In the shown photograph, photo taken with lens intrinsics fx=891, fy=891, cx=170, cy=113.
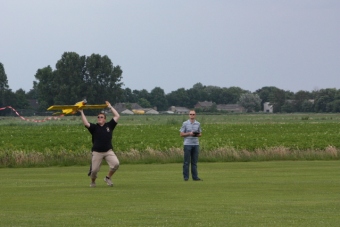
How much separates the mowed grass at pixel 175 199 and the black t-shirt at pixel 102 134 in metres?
1.02

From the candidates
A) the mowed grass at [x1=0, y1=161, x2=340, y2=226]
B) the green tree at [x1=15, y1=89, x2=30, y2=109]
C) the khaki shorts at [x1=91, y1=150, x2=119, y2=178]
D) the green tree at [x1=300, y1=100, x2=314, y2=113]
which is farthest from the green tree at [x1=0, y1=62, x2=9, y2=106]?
the khaki shorts at [x1=91, y1=150, x2=119, y2=178]

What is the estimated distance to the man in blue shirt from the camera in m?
23.5

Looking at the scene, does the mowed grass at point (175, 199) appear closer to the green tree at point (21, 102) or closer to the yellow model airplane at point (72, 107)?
the yellow model airplane at point (72, 107)

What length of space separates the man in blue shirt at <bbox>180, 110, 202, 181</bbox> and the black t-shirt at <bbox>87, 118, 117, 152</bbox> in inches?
105

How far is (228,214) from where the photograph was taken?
1534 cm

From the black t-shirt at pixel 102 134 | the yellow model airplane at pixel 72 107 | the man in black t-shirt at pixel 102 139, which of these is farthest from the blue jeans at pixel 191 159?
the yellow model airplane at pixel 72 107

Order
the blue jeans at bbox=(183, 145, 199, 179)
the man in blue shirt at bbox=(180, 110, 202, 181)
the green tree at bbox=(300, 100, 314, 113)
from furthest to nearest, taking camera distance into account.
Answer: the green tree at bbox=(300, 100, 314, 113) < the blue jeans at bbox=(183, 145, 199, 179) < the man in blue shirt at bbox=(180, 110, 202, 181)

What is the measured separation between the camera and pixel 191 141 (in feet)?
78.2

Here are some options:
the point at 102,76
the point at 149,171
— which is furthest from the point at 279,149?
the point at 102,76

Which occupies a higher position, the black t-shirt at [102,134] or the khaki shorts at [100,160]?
the black t-shirt at [102,134]

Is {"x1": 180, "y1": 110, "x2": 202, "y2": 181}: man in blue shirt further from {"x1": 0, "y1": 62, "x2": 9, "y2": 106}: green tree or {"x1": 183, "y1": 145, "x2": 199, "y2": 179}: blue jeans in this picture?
{"x1": 0, "y1": 62, "x2": 9, "y2": 106}: green tree

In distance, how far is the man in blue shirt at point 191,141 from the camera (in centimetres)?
2353

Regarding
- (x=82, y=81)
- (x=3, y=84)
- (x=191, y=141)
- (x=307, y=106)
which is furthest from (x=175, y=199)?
(x=307, y=106)

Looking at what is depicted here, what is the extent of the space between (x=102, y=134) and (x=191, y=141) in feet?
10.6
